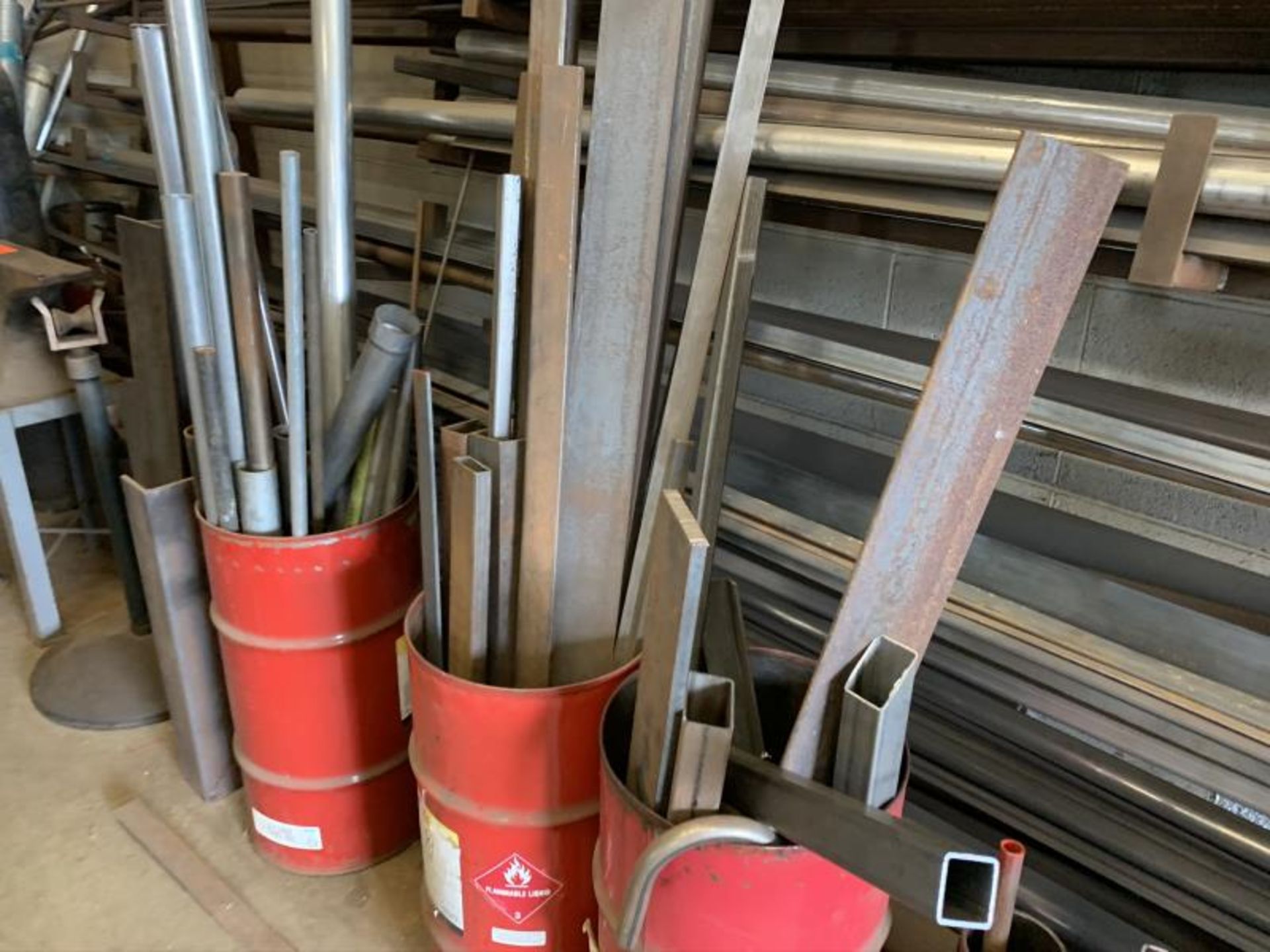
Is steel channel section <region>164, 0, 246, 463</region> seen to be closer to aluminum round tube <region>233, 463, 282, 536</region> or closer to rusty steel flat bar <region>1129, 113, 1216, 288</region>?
aluminum round tube <region>233, 463, 282, 536</region>

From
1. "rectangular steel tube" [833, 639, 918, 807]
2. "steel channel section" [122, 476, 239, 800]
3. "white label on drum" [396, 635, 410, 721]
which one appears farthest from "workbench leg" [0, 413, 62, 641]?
"rectangular steel tube" [833, 639, 918, 807]

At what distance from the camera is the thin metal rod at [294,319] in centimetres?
124

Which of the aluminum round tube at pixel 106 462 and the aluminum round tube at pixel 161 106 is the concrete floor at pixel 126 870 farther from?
the aluminum round tube at pixel 161 106

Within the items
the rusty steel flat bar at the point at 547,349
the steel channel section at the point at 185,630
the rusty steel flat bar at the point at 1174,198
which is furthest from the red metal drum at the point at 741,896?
the steel channel section at the point at 185,630

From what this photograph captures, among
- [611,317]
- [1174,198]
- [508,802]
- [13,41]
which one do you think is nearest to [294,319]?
[611,317]

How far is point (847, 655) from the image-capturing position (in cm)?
86

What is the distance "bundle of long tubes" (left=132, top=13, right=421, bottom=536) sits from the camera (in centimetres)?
125

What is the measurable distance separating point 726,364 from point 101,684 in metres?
1.60

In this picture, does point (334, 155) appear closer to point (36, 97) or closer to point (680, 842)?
point (680, 842)

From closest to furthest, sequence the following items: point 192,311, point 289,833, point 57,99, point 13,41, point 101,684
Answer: point 192,311 → point 289,833 → point 101,684 → point 13,41 → point 57,99

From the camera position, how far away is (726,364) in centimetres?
110

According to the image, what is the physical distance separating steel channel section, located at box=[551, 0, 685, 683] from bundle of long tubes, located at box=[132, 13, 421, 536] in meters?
0.30

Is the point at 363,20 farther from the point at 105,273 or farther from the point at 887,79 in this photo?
the point at 887,79

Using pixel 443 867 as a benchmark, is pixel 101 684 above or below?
below
